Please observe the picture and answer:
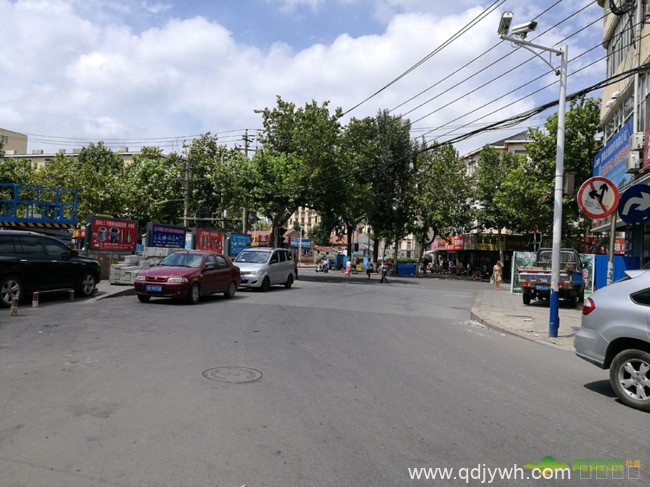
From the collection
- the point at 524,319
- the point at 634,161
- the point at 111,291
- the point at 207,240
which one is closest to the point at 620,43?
the point at 634,161

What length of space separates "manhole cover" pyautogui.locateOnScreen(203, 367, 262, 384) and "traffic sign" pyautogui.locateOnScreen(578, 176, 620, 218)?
294 inches

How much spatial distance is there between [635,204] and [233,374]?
12110 millimetres

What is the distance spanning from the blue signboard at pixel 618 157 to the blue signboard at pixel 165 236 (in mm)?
18898

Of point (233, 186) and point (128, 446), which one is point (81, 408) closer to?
point (128, 446)

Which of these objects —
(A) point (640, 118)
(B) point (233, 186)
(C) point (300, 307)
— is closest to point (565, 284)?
(A) point (640, 118)

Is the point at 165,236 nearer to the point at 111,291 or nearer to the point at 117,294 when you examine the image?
the point at 111,291

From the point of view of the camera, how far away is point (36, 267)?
1218cm

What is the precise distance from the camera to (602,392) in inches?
249

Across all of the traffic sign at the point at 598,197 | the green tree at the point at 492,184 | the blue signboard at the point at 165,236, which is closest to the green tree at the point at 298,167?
the blue signboard at the point at 165,236

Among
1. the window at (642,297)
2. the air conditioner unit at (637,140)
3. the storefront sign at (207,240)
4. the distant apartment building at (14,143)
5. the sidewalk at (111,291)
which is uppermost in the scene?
the distant apartment building at (14,143)

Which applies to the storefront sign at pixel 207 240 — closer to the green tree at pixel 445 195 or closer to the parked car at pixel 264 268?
the parked car at pixel 264 268

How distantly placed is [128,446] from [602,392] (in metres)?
5.70

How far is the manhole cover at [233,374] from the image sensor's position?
19.8 ft

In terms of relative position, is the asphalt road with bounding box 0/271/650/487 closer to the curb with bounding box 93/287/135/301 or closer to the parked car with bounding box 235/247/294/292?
the curb with bounding box 93/287/135/301
